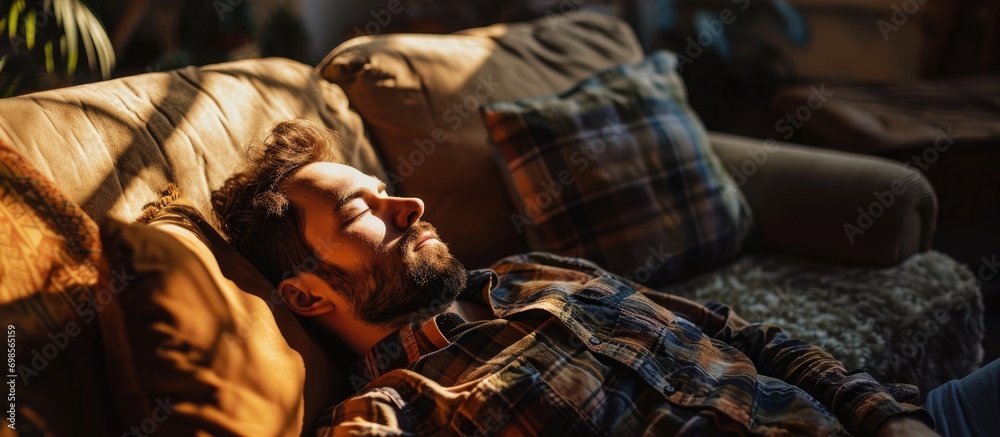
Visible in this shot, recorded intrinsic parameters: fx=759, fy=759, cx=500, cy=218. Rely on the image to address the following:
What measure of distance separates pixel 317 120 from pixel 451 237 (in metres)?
0.38

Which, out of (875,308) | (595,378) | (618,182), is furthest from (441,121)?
(875,308)

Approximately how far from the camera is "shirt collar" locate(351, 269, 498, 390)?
114 cm

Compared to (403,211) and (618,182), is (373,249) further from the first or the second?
(618,182)

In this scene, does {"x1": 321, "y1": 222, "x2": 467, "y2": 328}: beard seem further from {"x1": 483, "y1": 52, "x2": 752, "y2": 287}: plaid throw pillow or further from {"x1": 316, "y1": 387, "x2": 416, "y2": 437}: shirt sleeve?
{"x1": 483, "y1": 52, "x2": 752, "y2": 287}: plaid throw pillow

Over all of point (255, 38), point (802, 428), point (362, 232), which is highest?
point (362, 232)

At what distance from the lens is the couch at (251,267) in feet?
2.82

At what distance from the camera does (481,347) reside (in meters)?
1.15

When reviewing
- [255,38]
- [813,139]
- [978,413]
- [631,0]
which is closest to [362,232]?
[978,413]

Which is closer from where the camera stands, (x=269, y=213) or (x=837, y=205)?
(x=269, y=213)

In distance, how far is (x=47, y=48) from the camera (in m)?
1.73

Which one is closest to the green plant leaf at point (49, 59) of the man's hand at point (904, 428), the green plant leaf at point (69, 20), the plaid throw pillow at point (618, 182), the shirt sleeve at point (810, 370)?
the green plant leaf at point (69, 20)

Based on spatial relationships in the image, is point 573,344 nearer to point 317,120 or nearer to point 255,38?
point 317,120

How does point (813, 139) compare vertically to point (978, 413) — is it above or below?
below

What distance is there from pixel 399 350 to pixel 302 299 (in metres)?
0.17
